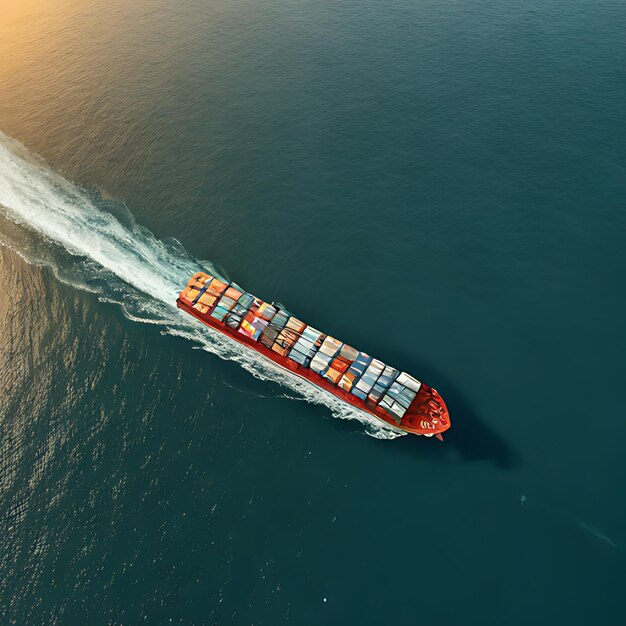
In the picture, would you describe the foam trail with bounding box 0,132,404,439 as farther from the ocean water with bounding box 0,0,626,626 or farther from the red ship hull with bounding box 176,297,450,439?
the red ship hull with bounding box 176,297,450,439

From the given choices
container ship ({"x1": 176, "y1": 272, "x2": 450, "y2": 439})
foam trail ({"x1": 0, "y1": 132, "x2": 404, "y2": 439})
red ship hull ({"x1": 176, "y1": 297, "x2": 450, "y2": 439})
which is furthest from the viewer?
foam trail ({"x1": 0, "y1": 132, "x2": 404, "y2": 439})

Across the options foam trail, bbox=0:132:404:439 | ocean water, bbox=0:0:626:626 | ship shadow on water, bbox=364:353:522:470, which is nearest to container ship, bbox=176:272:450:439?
ship shadow on water, bbox=364:353:522:470

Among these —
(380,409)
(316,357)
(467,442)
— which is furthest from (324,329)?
(467,442)

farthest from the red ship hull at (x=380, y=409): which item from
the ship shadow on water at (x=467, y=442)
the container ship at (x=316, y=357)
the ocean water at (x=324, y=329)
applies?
the ocean water at (x=324, y=329)

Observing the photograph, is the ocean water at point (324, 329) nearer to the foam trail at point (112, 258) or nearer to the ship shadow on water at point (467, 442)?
the ship shadow on water at point (467, 442)

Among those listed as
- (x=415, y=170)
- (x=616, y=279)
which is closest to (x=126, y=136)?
(x=415, y=170)

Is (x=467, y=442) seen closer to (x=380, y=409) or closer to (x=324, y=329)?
(x=380, y=409)
